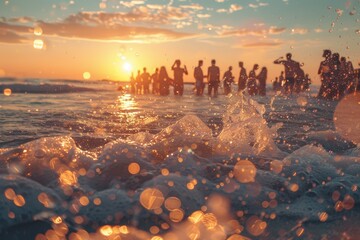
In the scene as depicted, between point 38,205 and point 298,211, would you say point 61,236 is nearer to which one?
point 38,205

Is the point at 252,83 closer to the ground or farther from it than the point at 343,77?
closer to the ground

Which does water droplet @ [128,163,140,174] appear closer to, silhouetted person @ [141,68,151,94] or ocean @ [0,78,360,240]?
ocean @ [0,78,360,240]

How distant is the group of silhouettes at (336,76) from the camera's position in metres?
15.5

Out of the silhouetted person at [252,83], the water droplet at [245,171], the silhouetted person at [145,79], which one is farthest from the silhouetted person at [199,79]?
the water droplet at [245,171]

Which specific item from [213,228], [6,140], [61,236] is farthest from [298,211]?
[6,140]

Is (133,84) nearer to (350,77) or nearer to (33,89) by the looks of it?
(33,89)

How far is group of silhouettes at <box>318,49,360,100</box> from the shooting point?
51.0 ft

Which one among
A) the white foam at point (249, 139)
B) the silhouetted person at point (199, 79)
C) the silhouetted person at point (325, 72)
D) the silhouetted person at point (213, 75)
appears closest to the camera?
the white foam at point (249, 139)

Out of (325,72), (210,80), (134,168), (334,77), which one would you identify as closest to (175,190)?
(134,168)

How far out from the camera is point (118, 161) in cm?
345

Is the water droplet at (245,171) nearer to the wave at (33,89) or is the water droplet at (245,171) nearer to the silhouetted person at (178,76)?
the silhouetted person at (178,76)

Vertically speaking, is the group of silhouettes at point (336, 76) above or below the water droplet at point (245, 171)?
above

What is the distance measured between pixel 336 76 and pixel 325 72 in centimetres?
54

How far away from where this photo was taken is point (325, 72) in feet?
52.7
